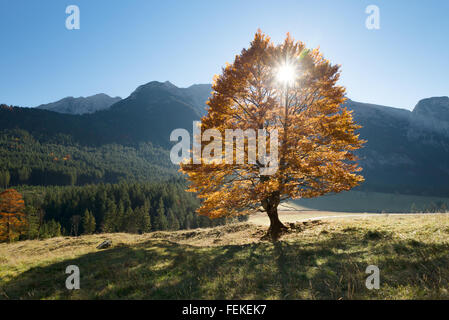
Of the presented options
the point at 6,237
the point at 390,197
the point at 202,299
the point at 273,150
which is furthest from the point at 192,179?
the point at 390,197

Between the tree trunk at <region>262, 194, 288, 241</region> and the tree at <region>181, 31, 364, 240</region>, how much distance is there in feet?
5.91

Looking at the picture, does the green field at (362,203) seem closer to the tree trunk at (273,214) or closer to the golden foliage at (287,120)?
the tree trunk at (273,214)

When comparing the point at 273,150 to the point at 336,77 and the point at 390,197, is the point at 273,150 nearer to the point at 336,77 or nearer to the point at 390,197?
the point at 336,77

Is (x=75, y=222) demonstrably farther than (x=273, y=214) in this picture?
Yes

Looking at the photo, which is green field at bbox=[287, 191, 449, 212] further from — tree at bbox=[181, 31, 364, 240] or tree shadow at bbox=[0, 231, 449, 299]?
tree shadow at bbox=[0, 231, 449, 299]

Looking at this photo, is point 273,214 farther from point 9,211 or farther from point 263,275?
point 9,211

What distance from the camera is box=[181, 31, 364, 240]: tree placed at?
12656 millimetres

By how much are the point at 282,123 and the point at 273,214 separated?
7.31m

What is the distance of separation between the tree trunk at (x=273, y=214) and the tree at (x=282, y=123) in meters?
1.80

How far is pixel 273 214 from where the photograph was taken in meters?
16.5

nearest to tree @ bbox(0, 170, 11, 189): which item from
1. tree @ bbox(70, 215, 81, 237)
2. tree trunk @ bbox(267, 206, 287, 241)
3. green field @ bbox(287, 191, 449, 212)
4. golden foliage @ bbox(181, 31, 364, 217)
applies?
tree @ bbox(70, 215, 81, 237)

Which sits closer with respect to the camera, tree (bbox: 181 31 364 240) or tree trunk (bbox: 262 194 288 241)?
tree (bbox: 181 31 364 240)

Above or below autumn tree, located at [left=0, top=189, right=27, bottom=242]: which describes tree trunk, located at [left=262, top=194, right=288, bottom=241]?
above

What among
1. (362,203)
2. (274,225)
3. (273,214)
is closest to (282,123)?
(273,214)
